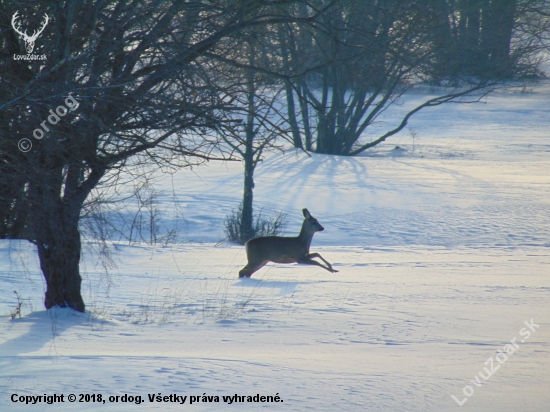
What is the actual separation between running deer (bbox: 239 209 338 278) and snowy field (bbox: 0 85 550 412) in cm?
28

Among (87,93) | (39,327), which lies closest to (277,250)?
(39,327)

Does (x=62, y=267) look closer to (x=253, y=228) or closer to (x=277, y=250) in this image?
(x=277, y=250)

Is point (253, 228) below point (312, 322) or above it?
below

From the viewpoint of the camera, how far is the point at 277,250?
452 inches

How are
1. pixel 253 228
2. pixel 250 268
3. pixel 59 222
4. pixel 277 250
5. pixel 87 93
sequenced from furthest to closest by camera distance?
1. pixel 253 228
2. pixel 277 250
3. pixel 250 268
4. pixel 59 222
5. pixel 87 93

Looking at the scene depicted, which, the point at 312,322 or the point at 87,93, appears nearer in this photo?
the point at 87,93

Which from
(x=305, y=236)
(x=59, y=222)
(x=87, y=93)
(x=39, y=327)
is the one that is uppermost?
(x=87, y=93)

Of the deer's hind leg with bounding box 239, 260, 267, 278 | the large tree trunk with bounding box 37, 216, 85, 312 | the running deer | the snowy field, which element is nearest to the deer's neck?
the running deer

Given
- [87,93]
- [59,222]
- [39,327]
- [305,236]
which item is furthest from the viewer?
[305,236]

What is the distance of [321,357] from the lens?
6.04 meters

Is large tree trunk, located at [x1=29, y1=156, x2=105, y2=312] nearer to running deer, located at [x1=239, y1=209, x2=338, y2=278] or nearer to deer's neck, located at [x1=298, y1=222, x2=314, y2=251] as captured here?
running deer, located at [x1=239, y1=209, x2=338, y2=278]

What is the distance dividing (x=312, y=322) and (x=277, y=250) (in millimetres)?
3725

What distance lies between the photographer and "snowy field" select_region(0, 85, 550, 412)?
4875 mm

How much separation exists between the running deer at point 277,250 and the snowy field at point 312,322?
28 centimetres
